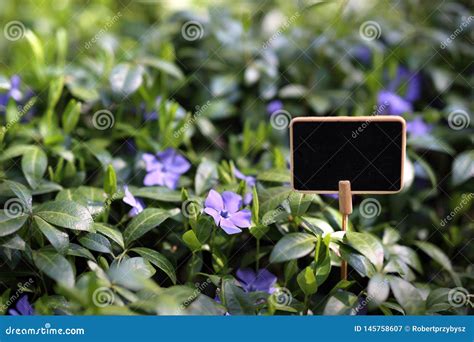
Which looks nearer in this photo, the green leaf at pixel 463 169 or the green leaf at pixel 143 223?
the green leaf at pixel 143 223

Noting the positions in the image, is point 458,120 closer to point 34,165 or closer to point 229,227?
point 229,227

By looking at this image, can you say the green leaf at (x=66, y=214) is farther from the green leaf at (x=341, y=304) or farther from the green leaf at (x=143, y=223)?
the green leaf at (x=341, y=304)

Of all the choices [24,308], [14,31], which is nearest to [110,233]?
[24,308]

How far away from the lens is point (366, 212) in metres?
1.70

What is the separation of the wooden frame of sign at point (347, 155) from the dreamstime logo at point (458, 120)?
0.81 m

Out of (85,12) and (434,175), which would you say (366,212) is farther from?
(85,12)

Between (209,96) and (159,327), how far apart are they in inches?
41.7

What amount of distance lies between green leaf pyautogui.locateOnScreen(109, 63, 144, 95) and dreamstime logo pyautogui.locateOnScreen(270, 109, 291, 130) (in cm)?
46

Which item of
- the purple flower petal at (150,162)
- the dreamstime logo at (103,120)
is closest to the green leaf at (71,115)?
the dreamstime logo at (103,120)

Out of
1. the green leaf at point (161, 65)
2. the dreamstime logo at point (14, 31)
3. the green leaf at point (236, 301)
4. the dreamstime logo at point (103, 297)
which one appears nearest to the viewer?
the dreamstime logo at point (103, 297)

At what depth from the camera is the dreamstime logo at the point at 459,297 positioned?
4.63ft

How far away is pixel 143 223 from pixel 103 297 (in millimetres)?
263

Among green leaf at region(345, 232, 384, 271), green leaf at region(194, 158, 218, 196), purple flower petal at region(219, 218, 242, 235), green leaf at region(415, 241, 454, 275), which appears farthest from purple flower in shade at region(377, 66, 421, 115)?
purple flower petal at region(219, 218, 242, 235)

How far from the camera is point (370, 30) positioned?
2297 millimetres
